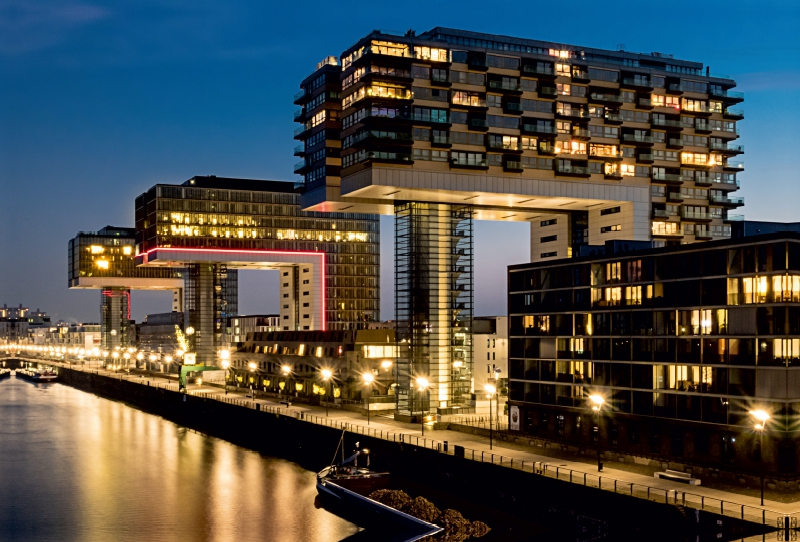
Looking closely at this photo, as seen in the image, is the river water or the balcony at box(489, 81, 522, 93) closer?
the river water

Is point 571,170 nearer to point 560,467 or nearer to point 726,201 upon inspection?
point 726,201

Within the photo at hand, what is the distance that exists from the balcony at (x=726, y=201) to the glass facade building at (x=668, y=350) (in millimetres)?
39832

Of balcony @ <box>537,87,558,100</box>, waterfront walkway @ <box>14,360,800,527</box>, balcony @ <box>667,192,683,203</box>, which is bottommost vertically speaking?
waterfront walkway @ <box>14,360,800,527</box>

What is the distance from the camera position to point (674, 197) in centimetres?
12194

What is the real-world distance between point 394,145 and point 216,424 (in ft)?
180

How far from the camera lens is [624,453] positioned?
2972 inches

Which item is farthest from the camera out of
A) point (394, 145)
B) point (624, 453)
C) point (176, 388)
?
point (176, 388)

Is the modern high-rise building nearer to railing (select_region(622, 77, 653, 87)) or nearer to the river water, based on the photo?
railing (select_region(622, 77, 653, 87))

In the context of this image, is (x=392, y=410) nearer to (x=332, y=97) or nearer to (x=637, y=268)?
(x=332, y=97)

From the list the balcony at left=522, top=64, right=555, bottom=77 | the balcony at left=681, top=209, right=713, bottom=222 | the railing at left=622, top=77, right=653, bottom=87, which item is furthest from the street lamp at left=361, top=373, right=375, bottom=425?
the railing at left=622, top=77, right=653, bottom=87

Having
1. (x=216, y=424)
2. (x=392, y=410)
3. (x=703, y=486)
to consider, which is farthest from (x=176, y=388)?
(x=703, y=486)

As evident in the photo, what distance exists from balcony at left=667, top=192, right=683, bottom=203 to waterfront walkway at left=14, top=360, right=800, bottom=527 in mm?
45791

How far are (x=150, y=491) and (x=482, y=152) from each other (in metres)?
53.1

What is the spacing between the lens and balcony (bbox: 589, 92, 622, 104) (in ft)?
387
